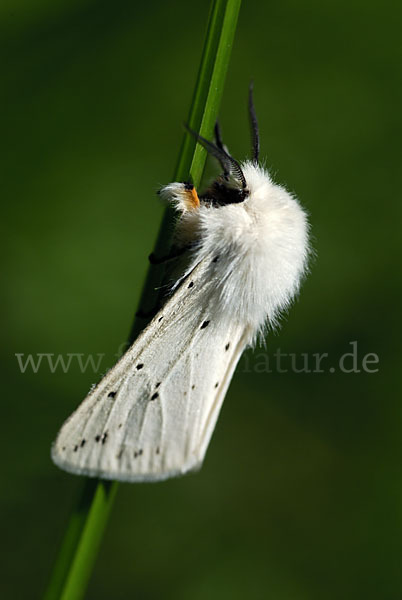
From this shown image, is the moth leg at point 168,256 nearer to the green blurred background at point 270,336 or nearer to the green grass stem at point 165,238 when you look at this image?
the green grass stem at point 165,238

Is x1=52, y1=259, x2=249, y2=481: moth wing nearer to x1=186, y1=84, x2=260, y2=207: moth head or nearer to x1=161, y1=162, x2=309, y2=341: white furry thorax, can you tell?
x1=161, y1=162, x2=309, y2=341: white furry thorax

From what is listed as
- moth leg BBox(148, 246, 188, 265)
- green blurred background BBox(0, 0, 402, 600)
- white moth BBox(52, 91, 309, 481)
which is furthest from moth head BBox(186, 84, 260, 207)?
green blurred background BBox(0, 0, 402, 600)

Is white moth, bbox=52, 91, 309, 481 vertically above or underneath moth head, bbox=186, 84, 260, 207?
underneath

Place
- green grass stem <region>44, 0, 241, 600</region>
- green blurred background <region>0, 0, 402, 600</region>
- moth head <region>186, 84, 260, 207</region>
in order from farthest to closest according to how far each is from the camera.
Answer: green blurred background <region>0, 0, 402, 600</region>
moth head <region>186, 84, 260, 207</region>
green grass stem <region>44, 0, 241, 600</region>

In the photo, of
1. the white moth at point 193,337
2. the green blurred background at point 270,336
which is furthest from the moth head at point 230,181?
the green blurred background at point 270,336

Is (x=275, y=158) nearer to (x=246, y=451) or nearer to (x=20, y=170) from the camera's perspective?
(x=20, y=170)

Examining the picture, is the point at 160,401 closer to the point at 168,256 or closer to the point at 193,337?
the point at 193,337
